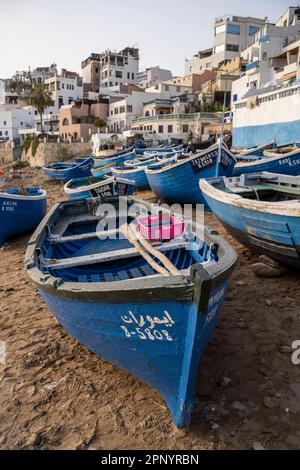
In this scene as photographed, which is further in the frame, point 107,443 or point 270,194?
point 270,194

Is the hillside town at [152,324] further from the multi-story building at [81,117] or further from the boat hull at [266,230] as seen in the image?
the multi-story building at [81,117]

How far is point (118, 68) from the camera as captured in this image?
6706 centimetres

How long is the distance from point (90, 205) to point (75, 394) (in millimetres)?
4658

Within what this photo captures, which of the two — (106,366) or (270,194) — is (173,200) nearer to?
(270,194)

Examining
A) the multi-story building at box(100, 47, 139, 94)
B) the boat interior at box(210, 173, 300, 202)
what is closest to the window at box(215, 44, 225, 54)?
the multi-story building at box(100, 47, 139, 94)

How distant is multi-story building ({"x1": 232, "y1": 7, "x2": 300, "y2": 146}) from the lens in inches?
815

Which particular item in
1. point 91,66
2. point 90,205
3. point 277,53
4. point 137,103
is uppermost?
point 91,66

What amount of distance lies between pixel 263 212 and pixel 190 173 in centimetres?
565

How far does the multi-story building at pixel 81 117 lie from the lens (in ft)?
159

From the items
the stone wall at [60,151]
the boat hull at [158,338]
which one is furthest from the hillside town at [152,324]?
the stone wall at [60,151]

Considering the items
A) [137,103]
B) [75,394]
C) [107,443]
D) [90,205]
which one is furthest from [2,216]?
[137,103]

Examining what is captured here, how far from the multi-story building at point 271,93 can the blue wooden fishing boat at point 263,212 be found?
13.1 meters

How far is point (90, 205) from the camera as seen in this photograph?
785cm

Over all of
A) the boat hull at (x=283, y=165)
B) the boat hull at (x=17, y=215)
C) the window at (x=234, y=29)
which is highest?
the window at (x=234, y=29)
